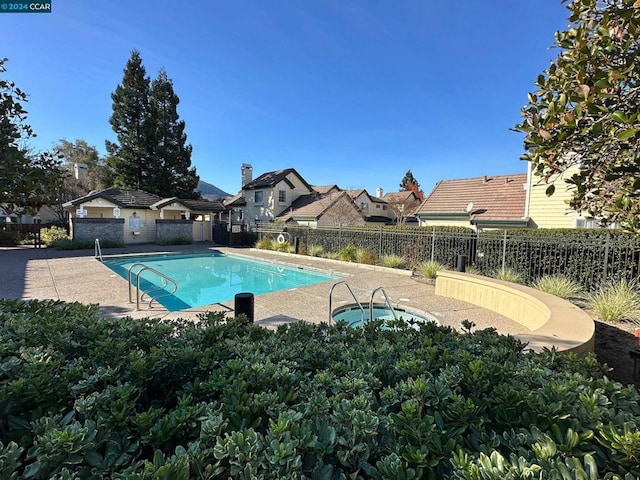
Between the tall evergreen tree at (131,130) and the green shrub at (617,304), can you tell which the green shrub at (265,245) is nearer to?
the green shrub at (617,304)

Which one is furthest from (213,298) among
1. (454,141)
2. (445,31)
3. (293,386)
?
(454,141)

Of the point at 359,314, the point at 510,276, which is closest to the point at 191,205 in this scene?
the point at 359,314

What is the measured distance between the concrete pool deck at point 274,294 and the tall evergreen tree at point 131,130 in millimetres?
19323

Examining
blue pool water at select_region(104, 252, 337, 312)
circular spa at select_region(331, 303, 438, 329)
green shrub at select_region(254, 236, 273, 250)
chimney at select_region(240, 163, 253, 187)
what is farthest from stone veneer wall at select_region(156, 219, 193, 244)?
circular spa at select_region(331, 303, 438, 329)

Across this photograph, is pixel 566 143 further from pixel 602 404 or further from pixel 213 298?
pixel 213 298

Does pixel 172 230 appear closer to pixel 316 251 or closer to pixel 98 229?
pixel 98 229

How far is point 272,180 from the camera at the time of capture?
28.5 metres

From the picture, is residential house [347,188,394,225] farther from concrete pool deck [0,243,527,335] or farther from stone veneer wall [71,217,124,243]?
concrete pool deck [0,243,527,335]

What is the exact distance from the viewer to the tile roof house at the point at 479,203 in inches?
630

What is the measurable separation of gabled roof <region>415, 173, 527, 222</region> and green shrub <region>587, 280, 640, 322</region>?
9512 millimetres

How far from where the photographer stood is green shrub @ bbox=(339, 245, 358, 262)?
1445 cm

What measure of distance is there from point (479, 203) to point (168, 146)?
1180 inches

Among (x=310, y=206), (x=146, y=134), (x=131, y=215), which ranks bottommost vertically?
(x=131, y=215)

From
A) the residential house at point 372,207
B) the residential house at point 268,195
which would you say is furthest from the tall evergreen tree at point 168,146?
the residential house at point 372,207
